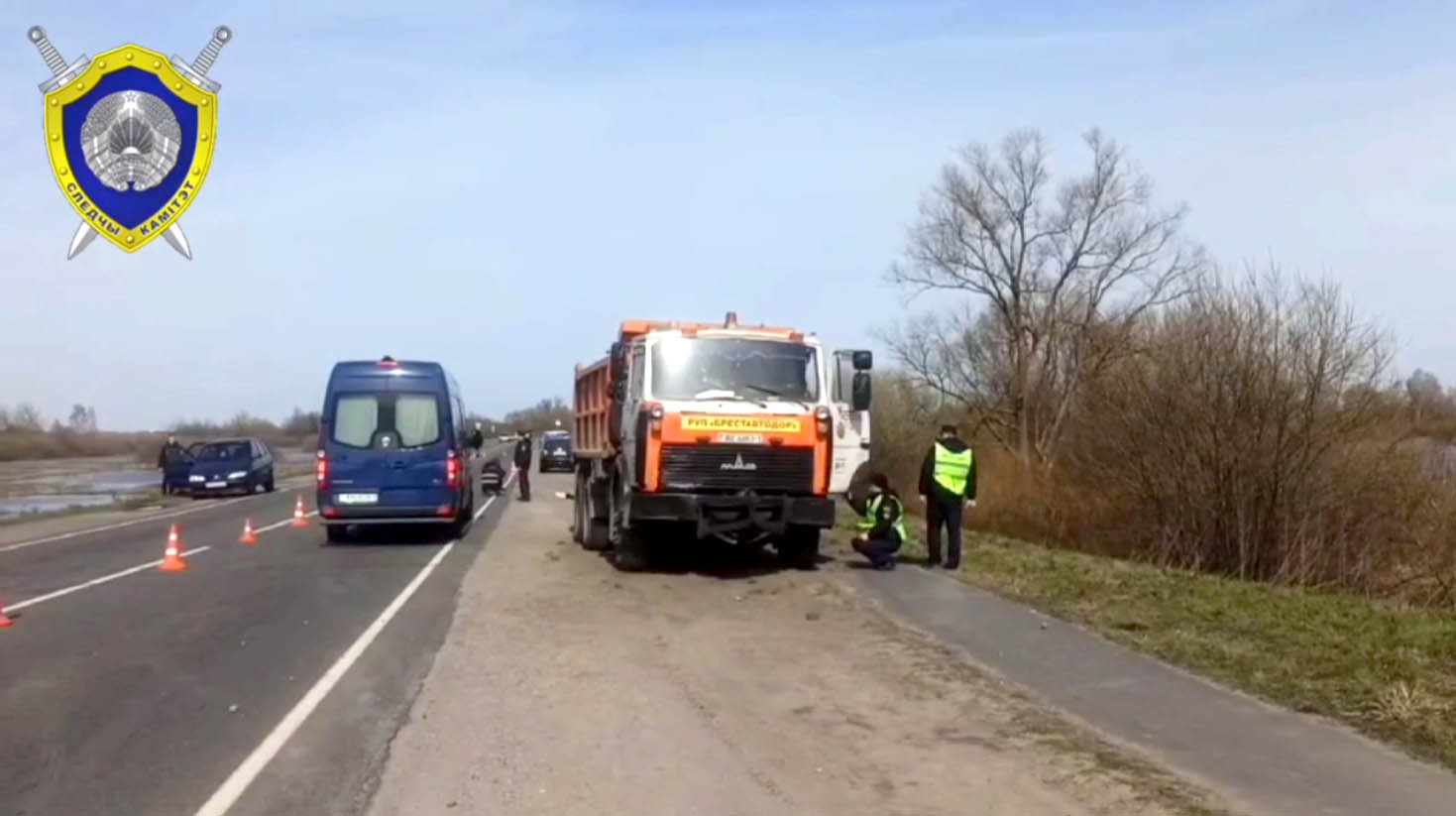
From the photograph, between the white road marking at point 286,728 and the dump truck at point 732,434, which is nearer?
the white road marking at point 286,728

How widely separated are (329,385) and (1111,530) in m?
12.8

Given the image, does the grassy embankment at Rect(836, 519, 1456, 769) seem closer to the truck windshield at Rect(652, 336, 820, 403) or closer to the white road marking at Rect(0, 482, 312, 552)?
the truck windshield at Rect(652, 336, 820, 403)

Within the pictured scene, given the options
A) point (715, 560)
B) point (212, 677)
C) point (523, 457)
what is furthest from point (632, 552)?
point (523, 457)

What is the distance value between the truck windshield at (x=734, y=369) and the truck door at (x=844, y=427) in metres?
0.25

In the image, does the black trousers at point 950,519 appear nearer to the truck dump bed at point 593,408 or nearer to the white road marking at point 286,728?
the truck dump bed at point 593,408

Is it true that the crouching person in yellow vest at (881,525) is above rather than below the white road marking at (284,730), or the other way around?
above

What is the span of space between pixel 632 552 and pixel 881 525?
3123 millimetres

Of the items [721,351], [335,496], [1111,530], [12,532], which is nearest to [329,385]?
[335,496]

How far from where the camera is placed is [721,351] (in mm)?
16672

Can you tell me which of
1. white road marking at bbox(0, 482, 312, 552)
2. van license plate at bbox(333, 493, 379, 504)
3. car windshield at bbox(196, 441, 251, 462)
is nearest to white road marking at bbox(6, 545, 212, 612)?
van license plate at bbox(333, 493, 379, 504)

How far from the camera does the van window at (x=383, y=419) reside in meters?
21.4

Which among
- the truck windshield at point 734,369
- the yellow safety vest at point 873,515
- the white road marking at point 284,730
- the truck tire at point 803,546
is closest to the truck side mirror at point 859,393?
the truck windshield at point 734,369

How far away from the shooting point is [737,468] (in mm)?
16000

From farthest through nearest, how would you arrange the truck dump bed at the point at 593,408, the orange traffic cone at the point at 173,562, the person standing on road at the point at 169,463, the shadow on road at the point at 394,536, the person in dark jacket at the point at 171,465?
the person standing on road at the point at 169,463 < the person in dark jacket at the point at 171,465 < the shadow on road at the point at 394,536 < the truck dump bed at the point at 593,408 < the orange traffic cone at the point at 173,562
